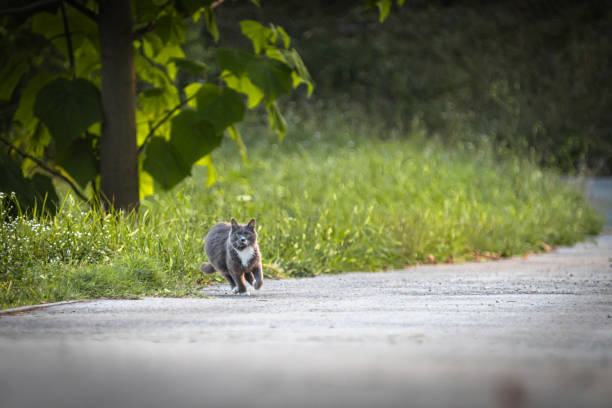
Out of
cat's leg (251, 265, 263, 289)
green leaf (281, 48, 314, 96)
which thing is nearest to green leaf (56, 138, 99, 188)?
cat's leg (251, 265, 263, 289)

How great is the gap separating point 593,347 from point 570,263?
212 inches

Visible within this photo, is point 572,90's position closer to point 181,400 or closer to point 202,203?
point 202,203

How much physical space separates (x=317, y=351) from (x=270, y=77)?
11.4 ft

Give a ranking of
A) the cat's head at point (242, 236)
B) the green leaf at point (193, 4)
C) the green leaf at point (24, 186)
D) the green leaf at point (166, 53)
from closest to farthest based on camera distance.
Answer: the cat's head at point (242, 236), the green leaf at point (24, 186), the green leaf at point (193, 4), the green leaf at point (166, 53)

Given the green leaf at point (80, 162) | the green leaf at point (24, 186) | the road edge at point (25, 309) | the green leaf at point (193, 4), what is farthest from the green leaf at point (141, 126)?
the road edge at point (25, 309)

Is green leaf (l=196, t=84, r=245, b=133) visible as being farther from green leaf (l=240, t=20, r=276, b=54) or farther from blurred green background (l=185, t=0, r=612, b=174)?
blurred green background (l=185, t=0, r=612, b=174)

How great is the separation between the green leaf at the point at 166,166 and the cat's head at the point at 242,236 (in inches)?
40.1

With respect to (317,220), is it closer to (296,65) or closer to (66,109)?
(296,65)

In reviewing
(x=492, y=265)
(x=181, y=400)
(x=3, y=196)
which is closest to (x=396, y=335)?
(x=181, y=400)

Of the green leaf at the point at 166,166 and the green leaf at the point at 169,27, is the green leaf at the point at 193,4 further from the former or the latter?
the green leaf at the point at 166,166

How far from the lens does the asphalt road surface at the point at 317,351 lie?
10.8ft

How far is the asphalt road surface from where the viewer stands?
3297 millimetres

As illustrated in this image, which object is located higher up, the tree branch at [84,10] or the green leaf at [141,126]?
the tree branch at [84,10]

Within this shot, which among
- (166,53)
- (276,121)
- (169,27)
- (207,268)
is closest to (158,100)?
(166,53)
